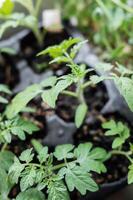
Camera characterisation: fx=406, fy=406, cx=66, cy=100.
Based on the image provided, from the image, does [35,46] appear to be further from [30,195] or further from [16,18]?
[30,195]

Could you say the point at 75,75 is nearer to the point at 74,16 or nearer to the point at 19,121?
the point at 19,121

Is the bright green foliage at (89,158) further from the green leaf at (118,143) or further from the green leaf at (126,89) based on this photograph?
the green leaf at (126,89)

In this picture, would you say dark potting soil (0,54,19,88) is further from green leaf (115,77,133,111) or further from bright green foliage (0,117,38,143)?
green leaf (115,77,133,111)

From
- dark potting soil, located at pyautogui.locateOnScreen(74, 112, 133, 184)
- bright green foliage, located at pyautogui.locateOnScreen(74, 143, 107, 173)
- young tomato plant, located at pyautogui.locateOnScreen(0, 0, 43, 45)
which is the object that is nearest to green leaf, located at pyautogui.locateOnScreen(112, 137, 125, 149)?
bright green foliage, located at pyautogui.locateOnScreen(74, 143, 107, 173)

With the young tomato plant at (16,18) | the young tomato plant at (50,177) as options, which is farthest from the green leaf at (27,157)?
the young tomato plant at (16,18)

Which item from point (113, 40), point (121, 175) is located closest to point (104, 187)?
point (121, 175)

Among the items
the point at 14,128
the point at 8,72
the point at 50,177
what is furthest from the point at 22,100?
the point at 8,72
